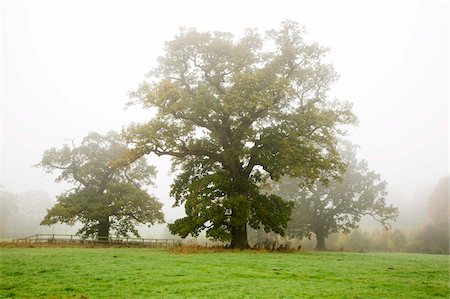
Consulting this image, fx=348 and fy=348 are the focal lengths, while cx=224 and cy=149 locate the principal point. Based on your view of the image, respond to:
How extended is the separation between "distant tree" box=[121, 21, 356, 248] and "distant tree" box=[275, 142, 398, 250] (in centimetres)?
1625

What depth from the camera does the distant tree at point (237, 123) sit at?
28328 mm

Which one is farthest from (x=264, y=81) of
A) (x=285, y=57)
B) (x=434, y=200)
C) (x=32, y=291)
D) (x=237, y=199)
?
(x=434, y=200)

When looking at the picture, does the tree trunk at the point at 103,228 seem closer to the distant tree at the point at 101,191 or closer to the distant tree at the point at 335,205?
the distant tree at the point at 101,191

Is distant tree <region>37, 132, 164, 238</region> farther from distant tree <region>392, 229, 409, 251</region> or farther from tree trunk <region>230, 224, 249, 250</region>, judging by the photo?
distant tree <region>392, 229, 409, 251</region>

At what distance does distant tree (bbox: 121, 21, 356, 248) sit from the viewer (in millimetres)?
28328

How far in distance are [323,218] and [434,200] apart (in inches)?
1561

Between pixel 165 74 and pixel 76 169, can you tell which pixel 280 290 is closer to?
pixel 165 74

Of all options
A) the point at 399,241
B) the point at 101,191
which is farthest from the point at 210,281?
the point at 399,241

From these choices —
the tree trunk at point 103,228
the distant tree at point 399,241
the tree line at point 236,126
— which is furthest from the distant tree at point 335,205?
the tree trunk at point 103,228

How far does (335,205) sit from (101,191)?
30526 millimetres

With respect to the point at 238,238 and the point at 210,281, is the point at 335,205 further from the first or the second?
the point at 210,281

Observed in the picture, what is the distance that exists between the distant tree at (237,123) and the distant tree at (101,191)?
11.5 meters

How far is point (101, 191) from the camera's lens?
43.7m

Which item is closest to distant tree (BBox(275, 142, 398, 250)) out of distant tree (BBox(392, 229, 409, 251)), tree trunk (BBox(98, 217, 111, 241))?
distant tree (BBox(392, 229, 409, 251))
